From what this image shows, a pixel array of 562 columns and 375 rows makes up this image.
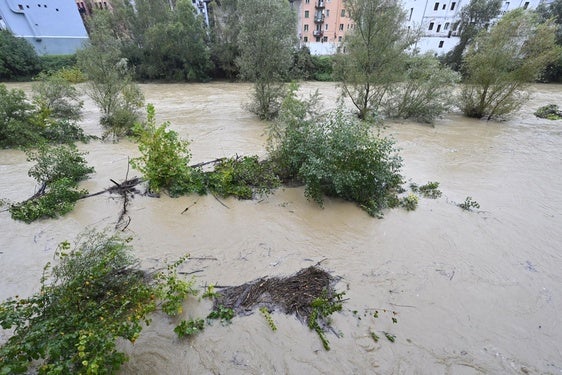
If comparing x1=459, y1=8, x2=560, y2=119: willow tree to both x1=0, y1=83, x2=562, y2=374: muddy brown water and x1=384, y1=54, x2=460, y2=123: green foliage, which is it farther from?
x1=0, y1=83, x2=562, y2=374: muddy brown water

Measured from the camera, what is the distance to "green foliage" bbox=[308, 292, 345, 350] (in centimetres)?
403

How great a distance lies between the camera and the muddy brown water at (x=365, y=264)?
376 cm

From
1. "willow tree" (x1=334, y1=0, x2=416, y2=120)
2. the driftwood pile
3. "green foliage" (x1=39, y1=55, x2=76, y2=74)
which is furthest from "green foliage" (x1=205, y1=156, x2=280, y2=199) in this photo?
"green foliage" (x1=39, y1=55, x2=76, y2=74)

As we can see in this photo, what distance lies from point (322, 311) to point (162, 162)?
17.0 ft

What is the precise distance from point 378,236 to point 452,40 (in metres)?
45.3

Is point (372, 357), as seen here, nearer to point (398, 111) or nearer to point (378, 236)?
point (378, 236)

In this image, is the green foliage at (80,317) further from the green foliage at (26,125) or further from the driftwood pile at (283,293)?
the green foliage at (26,125)

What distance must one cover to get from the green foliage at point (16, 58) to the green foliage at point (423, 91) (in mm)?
33729

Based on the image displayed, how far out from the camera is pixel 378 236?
612cm

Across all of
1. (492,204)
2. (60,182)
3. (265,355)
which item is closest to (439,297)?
(265,355)

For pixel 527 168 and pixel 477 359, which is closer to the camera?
pixel 477 359

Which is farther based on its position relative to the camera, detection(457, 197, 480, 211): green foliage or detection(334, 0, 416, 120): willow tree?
detection(334, 0, 416, 120): willow tree

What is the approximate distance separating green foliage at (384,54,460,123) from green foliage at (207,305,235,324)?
1588cm

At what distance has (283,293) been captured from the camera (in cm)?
455
